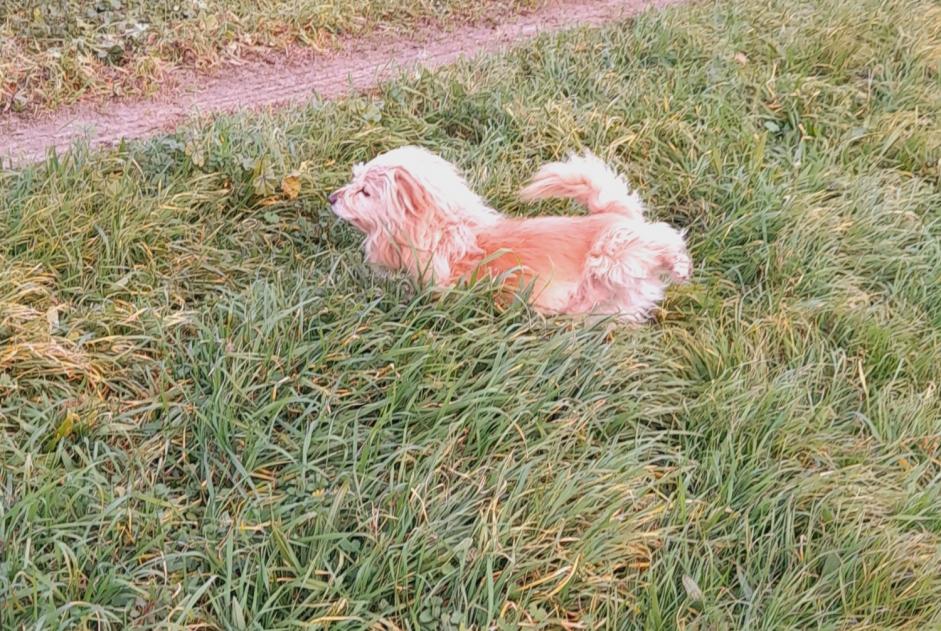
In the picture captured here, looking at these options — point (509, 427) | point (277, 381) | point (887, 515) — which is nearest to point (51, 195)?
point (277, 381)

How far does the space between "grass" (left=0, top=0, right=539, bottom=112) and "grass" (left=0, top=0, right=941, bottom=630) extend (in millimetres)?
992

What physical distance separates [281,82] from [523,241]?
8.23ft

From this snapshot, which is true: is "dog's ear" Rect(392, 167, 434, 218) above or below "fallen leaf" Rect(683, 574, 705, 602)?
above

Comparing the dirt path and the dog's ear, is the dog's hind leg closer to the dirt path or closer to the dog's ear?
the dog's ear

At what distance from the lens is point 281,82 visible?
16.1 feet

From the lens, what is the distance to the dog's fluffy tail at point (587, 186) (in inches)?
132

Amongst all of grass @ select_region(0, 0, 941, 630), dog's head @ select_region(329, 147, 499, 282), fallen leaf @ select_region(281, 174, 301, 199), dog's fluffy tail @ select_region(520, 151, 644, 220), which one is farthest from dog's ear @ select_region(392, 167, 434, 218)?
fallen leaf @ select_region(281, 174, 301, 199)

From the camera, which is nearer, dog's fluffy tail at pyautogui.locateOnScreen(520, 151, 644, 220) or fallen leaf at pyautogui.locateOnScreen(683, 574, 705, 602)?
fallen leaf at pyautogui.locateOnScreen(683, 574, 705, 602)

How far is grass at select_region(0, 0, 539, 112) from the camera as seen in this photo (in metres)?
4.36

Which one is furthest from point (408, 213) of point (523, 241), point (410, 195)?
point (523, 241)

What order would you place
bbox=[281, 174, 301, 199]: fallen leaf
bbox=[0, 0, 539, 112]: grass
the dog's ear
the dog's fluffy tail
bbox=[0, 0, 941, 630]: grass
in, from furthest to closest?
bbox=[0, 0, 539, 112]: grass, bbox=[281, 174, 301, 199]: fallen leaf, the dog's fluffy tail, the dog's ear, bbox=[0, 0, 941, 630]: grass

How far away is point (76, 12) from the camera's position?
15.7ft

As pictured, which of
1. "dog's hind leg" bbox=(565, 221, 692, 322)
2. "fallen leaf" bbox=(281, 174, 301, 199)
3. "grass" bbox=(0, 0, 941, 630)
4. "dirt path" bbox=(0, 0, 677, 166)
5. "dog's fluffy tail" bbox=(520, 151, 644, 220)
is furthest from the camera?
Answer: "dirt path" bbox=(0, 0, 677, 166)

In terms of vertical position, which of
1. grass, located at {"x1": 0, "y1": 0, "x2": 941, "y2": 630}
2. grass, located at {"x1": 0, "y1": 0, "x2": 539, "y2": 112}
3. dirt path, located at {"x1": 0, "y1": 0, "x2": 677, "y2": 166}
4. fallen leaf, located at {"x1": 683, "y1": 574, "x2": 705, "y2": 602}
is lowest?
fallen leaf, located at {"x1": 683, "y1": 574, "x2": 705, "y2": 602}
